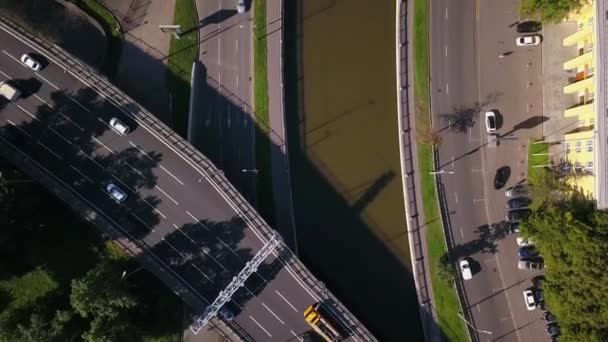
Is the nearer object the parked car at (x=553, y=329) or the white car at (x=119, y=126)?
the white car at (x=119, y=126)

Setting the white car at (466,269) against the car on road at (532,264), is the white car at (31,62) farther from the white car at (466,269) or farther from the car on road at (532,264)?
the car on road at (532,264)

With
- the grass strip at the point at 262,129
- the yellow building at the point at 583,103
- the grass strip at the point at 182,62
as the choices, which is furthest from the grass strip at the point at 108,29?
the yellow building at the point at 583,103

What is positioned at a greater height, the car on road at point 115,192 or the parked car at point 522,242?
the car on road at point 115,192

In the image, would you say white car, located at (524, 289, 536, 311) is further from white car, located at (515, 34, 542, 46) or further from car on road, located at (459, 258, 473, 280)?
white car, located at (515, 34, 542, 46)

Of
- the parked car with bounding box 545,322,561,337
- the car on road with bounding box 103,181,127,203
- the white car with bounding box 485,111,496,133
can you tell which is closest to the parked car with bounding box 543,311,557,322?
the parked car with bounding box 545,322,561,337

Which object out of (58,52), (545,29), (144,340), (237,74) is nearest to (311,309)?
(144,340)

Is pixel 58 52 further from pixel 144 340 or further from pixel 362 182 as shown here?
pixel 362 182
